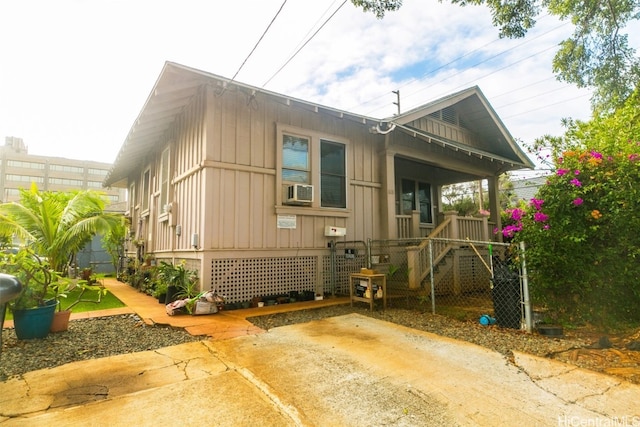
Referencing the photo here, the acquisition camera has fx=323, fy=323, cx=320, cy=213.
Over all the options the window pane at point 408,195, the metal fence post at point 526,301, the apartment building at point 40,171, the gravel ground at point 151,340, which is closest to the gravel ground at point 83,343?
the gravel ground at point 151,340

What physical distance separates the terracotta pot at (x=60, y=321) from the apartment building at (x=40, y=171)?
57275mm

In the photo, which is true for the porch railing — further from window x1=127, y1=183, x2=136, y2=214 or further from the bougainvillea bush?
window x1=127, y1=183, x2=136, y2=214

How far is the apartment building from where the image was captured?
182 ft

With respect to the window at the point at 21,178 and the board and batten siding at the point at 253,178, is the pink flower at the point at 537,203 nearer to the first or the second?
the board and batten siding at the point at 253,178

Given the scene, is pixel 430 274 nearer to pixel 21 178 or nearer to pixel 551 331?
pixel 551 331

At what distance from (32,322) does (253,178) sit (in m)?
3.90

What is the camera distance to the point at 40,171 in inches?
2307

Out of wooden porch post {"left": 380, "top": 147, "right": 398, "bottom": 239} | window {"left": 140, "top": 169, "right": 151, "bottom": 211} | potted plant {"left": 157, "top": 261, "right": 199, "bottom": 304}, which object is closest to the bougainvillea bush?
wooden porch post {"left": 380, "top": 147, "right": 398, "bottom": 239}

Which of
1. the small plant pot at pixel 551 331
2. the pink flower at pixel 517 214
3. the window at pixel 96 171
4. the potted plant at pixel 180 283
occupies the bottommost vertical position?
the small plant pot at pixel 551 331

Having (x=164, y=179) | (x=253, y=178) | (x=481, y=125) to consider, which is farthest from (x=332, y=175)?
(x=481, y=125)

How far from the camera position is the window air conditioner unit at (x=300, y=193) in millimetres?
6539

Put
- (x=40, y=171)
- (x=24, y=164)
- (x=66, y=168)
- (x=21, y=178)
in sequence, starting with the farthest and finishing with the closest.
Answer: (x=66, y=168) < (x=40, y=171) < (x=24, y=164) < (x=21, y=178)

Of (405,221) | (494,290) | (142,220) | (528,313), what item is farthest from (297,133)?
(142,220)

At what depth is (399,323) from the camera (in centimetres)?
488
